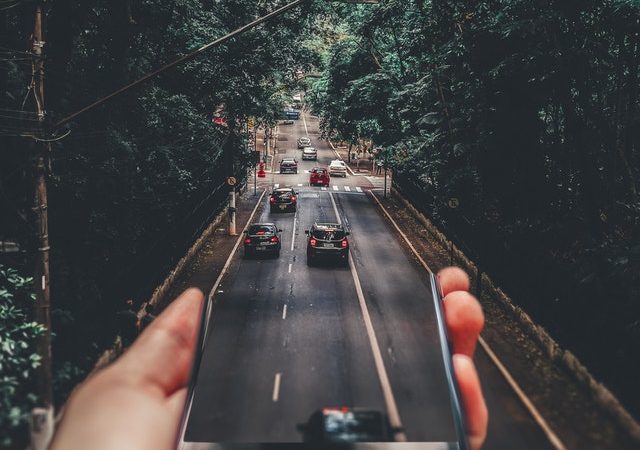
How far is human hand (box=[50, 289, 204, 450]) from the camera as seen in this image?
4.27 ft

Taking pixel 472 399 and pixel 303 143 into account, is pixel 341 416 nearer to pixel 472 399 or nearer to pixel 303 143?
pixel 472 399

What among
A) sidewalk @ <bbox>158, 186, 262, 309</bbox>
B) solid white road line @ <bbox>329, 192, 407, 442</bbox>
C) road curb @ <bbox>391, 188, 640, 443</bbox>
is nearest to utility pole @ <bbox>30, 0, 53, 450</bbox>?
solid white road line @ <bbox>329, 192, 407, 442</bbox>

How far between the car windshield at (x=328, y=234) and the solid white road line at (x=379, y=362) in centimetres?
154

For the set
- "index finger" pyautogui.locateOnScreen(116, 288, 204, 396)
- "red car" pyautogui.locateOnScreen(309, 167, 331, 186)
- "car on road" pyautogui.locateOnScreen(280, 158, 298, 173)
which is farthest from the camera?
"car on road" pyautogui.locateOnScreen(280, 158, 298, 173)

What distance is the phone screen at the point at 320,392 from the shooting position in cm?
199

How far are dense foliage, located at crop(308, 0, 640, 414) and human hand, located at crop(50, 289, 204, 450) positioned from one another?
37.7 feet

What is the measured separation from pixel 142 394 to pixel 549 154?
20871 millimetres

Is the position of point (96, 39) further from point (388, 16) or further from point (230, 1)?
point (388, 16)

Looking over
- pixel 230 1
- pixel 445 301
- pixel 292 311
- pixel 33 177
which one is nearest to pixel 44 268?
pixel 33 177

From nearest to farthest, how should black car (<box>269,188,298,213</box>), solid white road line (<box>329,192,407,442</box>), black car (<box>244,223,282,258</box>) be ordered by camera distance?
solid white road line (<box>329,192,407,442</box>), black car (<box>244,223,282,258</box>), black car (<box>269,188,298,213</box>)

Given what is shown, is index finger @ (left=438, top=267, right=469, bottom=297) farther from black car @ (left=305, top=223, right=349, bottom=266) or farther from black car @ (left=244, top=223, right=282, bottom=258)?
black car @ (left=244, top=223, right=282, bottom=258)

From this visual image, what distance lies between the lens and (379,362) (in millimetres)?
5984

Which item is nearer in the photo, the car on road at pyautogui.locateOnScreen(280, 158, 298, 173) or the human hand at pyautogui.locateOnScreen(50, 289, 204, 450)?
the human hand at pyautogui.locateOnScreen(50, 289, 204, 450)

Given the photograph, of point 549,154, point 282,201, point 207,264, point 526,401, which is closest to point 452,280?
point 526,401
